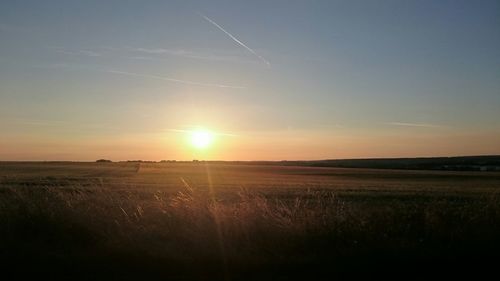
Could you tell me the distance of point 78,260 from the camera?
8234 millimetres

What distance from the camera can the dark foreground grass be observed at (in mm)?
7977

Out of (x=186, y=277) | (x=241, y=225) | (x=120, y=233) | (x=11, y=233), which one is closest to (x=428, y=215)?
(x=241, y=225)

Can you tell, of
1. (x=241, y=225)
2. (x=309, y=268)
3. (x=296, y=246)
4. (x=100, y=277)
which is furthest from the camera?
(x=241, y=225)

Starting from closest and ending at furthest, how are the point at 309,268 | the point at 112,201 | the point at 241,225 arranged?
the point at 309,268 < the point at 241,225 < the point at 112,201

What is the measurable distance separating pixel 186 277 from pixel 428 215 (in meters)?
4.99

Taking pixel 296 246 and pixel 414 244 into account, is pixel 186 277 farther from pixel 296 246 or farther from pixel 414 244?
pixel 414 244

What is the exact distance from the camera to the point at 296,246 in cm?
894

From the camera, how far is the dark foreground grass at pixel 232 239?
26.2ft

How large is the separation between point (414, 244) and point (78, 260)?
543 centimetres

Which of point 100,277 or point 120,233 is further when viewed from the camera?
point 120,233

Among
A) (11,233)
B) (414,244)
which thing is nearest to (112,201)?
(11,233)

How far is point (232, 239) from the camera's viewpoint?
9.23 metres

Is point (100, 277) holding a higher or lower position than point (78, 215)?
lower

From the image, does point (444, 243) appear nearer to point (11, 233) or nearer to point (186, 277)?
point (186, 277)
